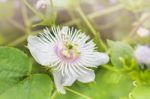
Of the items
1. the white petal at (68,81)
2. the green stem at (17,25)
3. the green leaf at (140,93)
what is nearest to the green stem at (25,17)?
the green stem at (17,25)

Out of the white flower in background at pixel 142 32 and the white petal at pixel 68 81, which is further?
the white flower in background at pixel 142 32

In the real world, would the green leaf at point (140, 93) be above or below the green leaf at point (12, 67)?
above

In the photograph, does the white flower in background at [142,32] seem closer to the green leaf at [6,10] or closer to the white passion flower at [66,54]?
the white passion flower at [66,54]

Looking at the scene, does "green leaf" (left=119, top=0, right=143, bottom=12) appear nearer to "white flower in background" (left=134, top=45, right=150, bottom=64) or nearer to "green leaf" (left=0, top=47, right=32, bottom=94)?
"white flower in background" (left=134, top=45, right=150, bottom=64)

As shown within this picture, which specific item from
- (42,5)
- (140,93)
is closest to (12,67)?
(42,5)

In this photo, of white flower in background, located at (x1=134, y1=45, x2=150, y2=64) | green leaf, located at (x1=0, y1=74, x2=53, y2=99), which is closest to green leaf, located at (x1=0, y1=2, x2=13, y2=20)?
green leaf, located at (x1=0, y1=74, x2=53, y2=99)

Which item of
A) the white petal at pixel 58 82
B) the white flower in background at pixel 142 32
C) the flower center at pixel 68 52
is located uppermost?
the white flower in background at pixel 142 32

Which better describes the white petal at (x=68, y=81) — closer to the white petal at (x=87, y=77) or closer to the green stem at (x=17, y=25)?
the white petal at (x=87, y=77)
